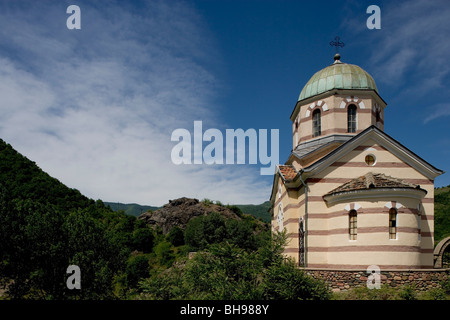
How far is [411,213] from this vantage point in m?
16.7

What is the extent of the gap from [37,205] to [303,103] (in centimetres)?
2006

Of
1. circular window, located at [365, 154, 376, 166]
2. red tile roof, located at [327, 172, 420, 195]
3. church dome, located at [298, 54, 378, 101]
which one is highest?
church dome, located at [298, 54, 378, 101]

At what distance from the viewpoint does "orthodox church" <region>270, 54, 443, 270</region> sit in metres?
16.6

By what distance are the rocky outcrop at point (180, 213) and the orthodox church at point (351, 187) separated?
4698cm

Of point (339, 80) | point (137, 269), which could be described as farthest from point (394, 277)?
point (137, 269)

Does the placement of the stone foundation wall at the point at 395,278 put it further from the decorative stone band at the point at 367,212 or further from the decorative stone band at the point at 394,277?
the decorative stone band at the point at 367,212

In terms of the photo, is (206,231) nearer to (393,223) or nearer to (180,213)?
(180,213)

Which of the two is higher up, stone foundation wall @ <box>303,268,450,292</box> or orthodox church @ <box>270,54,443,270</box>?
orthodox church @ <box>270,54,443,270</box>

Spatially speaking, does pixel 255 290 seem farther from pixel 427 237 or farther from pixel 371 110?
pixel 371 110

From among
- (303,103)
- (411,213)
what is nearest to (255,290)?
(411,213)

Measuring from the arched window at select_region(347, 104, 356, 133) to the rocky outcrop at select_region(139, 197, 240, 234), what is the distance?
5036 cm

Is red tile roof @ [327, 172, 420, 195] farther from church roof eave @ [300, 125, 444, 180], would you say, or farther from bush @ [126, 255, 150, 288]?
bush @ [126, 255, 150, 288]

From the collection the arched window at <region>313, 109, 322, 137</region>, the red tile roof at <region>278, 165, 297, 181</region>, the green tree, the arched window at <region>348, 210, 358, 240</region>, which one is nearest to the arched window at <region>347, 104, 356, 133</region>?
the arched window at <region>313, 109, 322, 137</region>

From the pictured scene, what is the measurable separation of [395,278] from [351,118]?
10562mm
